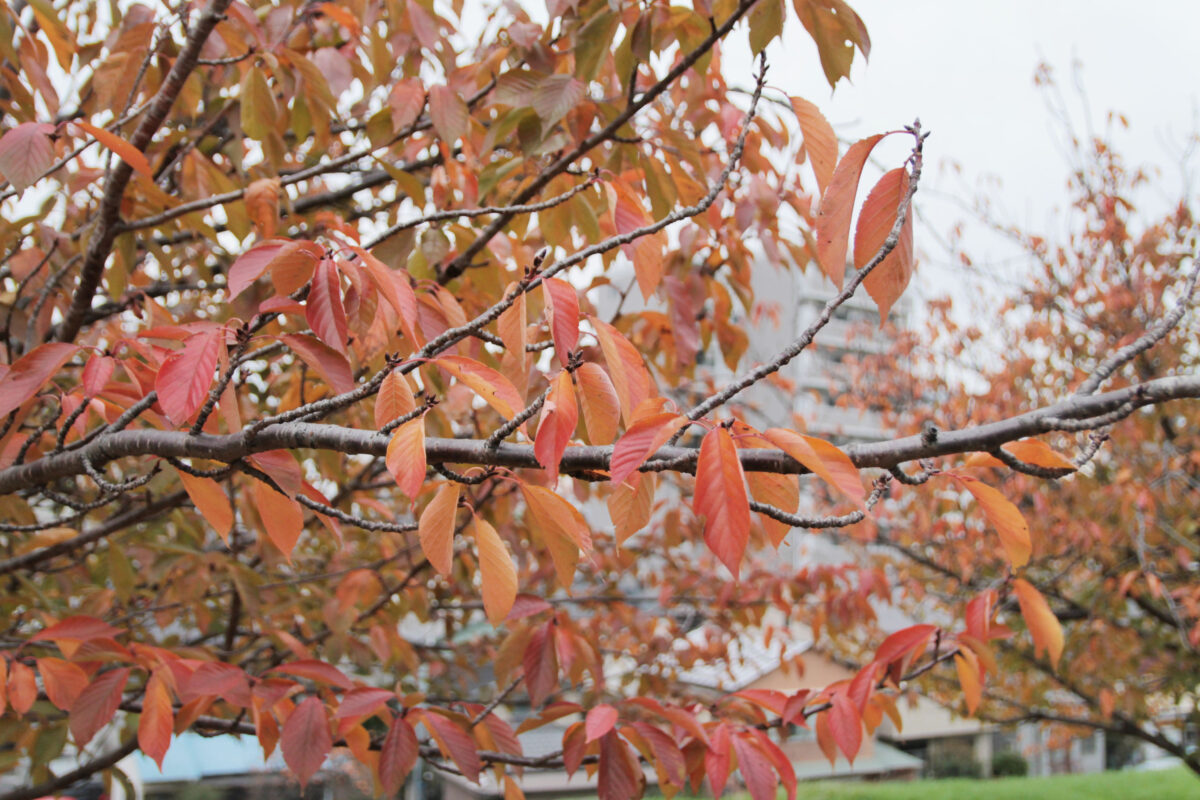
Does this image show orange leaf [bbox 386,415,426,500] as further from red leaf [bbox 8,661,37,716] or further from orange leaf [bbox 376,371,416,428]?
red leaf [bbox 8,661,37,716]

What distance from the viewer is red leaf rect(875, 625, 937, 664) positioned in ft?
4.99

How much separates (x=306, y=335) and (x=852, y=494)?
70cm

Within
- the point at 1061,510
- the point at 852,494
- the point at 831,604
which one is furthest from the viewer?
the point at 1061,510

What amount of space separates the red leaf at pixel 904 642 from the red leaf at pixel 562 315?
0.93m

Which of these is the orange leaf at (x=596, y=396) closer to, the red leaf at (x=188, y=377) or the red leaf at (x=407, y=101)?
the red leaf at (x=188, y=377)

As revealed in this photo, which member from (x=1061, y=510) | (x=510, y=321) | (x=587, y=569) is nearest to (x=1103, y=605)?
(x=1061, y=510)

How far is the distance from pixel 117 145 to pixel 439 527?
2.66ft

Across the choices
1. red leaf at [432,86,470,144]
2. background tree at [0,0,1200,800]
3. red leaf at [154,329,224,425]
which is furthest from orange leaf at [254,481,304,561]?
red leaf at [432,86,470,144]

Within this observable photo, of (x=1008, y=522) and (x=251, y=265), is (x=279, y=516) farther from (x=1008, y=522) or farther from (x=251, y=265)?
(x=1008, y=522)

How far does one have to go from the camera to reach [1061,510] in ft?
16.9

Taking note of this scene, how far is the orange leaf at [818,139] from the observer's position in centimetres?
108

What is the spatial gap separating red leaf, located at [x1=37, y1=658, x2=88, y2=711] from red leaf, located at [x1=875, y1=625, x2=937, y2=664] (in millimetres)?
1409

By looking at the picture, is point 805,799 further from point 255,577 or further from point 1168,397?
point 1168,397

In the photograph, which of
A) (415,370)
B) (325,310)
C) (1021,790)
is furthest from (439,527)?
(1021,790)
